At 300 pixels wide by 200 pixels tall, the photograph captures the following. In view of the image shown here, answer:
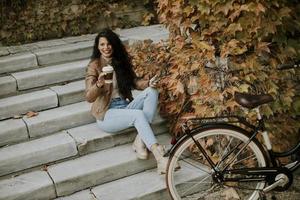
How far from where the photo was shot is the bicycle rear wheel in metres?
3.48

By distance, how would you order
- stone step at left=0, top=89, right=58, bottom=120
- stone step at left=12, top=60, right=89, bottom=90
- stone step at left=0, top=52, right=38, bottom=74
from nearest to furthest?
stone step at left=0, top=89, right=58, bottom=120, stone step at left=12, top=60, right=89, bottom=90, stone step at left=0, top=52, right=38, bottom=74

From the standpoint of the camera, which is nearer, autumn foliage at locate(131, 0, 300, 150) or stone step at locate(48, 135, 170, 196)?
autumn foliage at locate(131, 0, 300, 150)

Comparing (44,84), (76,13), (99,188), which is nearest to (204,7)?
(99,188)

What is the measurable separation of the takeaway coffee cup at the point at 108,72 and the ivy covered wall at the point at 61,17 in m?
2.95

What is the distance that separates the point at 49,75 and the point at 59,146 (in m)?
1.40

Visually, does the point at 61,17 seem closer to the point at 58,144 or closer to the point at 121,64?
the point at 121,64

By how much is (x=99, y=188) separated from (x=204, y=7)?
2228mm

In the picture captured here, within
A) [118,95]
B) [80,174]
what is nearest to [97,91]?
[118,95]

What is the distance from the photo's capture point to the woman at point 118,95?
4223 mm

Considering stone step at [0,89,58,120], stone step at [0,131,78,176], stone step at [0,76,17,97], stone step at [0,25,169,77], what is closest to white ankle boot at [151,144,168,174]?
stone step at [0,131,78,176]

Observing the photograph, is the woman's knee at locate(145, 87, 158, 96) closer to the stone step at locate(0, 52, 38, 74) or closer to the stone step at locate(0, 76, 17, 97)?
the stone step at locate(0, 76, 17, 97)

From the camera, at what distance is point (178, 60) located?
4.41 metres

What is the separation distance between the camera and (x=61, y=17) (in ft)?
22.5

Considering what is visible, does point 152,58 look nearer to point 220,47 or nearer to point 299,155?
point 220,47
